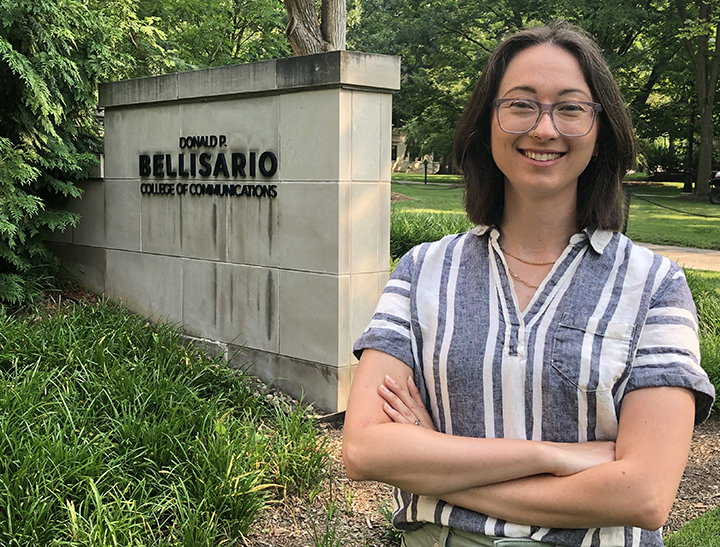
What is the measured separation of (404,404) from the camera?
1.80 meters

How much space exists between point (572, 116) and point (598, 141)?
0.45 ft

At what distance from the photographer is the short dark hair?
1801mm

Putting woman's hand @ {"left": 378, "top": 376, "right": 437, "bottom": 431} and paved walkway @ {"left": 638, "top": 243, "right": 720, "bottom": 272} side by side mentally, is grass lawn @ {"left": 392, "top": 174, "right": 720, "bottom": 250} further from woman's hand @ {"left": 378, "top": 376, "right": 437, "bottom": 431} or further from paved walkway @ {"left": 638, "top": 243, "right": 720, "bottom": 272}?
woman's hand @ {"left": 378, "top": 376, "right": 437, "bottom": 431}

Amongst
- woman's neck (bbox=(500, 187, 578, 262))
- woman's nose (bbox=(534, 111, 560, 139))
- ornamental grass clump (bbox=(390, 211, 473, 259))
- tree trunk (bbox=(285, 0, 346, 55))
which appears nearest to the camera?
woman's nose (bbox=(534, 111, 560, 139))

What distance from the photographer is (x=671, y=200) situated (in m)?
27.0

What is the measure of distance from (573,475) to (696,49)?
100 ft

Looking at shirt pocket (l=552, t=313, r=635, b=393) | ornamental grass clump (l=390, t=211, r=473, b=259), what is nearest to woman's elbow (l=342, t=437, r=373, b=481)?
shirt pocket (l=552, t=313, r=635, b=393)

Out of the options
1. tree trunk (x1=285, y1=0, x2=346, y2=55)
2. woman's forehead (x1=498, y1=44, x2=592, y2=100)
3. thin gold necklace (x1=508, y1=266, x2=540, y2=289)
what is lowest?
thin gold necklace (x1=508, y1=266, x2=540, y2=289)

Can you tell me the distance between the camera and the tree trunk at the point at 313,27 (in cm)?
1083

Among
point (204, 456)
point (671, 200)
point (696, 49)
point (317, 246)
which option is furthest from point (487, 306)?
point (696, 49)

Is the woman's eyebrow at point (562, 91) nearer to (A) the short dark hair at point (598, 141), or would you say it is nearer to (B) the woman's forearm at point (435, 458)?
(A) the short dark hair at point (598, 141)

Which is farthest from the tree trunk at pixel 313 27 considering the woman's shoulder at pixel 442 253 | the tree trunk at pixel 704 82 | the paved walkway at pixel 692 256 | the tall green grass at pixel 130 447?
the tree trunk at pixel 704 82

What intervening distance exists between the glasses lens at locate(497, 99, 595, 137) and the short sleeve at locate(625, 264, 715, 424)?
1.29 feet

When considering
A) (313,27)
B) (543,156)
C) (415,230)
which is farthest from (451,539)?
(313,27)
